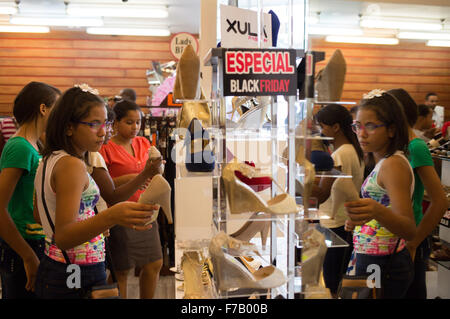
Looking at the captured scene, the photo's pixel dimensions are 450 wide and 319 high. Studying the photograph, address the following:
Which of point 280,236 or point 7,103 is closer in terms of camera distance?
point 280,236

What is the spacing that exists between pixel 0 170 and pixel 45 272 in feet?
2.21

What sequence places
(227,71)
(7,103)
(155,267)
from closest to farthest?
(227,71) < (155,267) < (7,103)

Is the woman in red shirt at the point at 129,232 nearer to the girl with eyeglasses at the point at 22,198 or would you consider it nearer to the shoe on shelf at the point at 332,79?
the girl with eyeglasses at the point at 22,198

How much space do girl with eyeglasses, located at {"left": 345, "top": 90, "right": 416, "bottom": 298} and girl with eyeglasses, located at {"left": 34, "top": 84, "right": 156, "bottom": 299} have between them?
40.5 inches

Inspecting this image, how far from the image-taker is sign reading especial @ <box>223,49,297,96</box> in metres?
1.33

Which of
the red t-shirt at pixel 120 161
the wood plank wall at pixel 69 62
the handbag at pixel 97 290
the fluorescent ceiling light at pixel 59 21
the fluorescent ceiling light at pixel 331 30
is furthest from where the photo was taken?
the wood plank wall at pixel 69 62

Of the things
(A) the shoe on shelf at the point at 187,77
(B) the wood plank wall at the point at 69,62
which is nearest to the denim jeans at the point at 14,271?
(A) the shoe on shelf at the point at 187,77

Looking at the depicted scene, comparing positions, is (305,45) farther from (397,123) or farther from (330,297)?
(330,297)

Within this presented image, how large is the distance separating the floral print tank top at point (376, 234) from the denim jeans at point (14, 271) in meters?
1.51

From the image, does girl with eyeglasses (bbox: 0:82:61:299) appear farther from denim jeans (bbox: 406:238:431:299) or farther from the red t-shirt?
denim jeans (bbox: 406:238:431:299)

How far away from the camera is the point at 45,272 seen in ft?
5.49

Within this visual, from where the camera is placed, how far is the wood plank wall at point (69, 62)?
8.30 m

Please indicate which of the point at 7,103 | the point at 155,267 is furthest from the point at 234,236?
the point at 7,103

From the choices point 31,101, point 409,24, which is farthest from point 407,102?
point 409,24
